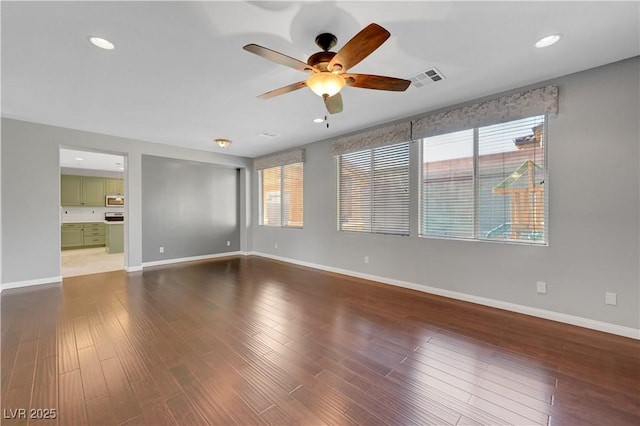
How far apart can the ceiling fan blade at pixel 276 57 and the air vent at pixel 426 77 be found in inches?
56.3

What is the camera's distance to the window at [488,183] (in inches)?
122

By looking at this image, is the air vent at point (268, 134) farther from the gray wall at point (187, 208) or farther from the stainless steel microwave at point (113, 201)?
the stainless steel microwave at point (113, 201)

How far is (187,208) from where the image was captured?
6.59 meters

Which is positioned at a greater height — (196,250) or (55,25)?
(55,25)

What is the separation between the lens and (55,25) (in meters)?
2.03

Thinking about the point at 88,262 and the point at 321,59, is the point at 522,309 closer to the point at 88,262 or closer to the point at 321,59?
the point at 321,59

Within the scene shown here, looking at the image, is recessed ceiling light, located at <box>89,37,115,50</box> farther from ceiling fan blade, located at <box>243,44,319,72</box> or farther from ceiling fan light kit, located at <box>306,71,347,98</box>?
ceiling fan light kit, located at <box>306,71,347,98</box>

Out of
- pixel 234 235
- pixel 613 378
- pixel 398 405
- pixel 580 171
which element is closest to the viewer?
pixel 398 405

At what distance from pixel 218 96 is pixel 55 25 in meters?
1.49

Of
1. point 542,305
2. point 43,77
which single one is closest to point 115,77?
point 43,77

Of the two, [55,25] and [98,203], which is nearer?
[55,25]

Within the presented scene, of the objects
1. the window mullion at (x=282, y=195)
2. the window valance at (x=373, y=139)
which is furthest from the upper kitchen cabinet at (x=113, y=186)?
the window valance at (x=373, y=139)

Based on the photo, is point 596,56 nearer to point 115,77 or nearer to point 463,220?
point 463,220

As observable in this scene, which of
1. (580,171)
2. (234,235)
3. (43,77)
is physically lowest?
(234,235)
